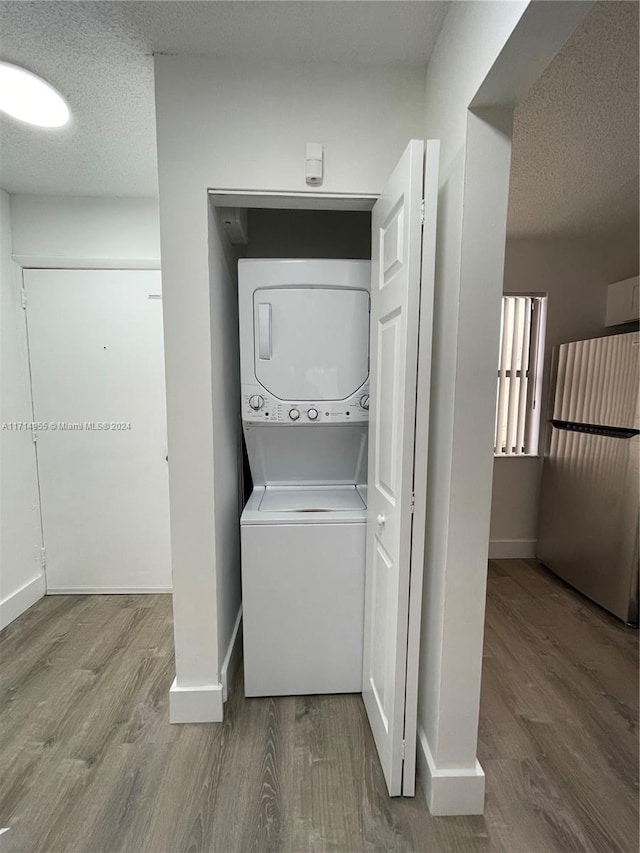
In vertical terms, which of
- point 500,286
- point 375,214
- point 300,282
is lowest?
point 500,286

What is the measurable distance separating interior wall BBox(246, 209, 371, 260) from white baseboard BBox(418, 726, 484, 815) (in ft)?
7.85

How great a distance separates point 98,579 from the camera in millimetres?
2645

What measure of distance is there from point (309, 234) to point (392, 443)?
1.60 metres

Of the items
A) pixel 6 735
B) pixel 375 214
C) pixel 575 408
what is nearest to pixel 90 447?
pixel 6 735

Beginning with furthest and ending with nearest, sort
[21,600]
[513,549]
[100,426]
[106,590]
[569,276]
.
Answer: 1. [513,549]
2. [569,276]
3. [106,590]
4. [100,426]
5. [21,600]

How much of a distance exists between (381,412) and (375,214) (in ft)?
2.49

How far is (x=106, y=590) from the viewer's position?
2654 millimetres

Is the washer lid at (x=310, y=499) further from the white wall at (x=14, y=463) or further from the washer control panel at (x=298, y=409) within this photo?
the white wall at (x=14, y=463)

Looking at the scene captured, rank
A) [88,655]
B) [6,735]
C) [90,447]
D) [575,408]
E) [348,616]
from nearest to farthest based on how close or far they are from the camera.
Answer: [6,735] < [348,616] < [88,655] < [90,447] < [575,408]

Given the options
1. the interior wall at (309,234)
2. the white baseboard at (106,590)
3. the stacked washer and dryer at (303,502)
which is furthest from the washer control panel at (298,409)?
the white baseboard at (106,590)

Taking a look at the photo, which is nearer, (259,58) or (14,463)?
(259,58)

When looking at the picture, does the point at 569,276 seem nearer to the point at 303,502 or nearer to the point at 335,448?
the point at 335,448

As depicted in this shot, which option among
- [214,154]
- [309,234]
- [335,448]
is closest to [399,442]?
[335,448]

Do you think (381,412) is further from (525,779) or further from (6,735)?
(6,735)
